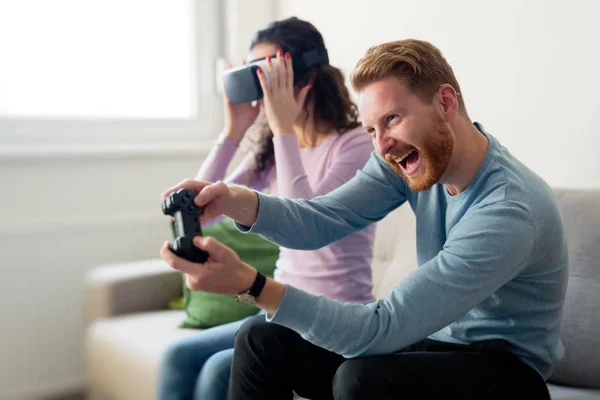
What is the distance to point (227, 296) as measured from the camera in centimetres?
184

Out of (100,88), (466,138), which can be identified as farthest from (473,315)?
(100,88)

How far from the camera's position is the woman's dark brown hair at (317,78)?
1.58 meters

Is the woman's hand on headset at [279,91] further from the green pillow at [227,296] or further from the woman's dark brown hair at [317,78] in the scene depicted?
the green pillow at [227,296]

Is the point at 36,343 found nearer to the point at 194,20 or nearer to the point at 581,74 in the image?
the point at 194,20

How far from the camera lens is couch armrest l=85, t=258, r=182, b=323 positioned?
1992 mm

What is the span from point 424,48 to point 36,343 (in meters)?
1.76

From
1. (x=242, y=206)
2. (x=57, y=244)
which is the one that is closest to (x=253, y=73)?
(x=242, y=206)

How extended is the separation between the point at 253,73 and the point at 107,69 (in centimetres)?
110

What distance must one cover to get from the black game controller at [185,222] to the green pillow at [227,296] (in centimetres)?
77

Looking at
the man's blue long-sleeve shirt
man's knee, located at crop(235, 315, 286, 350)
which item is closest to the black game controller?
the man's blue long-sleeve shirt

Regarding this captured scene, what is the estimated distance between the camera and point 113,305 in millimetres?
1995

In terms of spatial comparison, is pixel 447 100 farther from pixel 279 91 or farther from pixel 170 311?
pixel 170 311

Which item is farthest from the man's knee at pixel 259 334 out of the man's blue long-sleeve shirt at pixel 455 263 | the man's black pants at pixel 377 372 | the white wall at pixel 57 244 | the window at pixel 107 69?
the window at pixel 107 69

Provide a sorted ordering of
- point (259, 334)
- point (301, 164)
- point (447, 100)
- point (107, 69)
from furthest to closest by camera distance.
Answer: point (107, 69) → point (301, 164) → point (259, 334) → point (447, 100)
